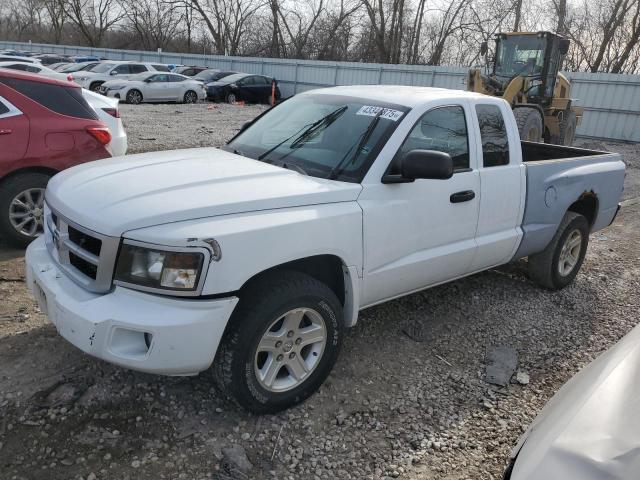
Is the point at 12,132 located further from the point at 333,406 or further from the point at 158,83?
the point at 158,83

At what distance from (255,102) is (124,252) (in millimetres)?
23566

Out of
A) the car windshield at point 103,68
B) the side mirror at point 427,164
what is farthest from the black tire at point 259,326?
the car windshield at point 103,68

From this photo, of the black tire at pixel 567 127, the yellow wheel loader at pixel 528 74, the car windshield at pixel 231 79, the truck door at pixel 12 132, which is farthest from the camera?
the car windshield at pixel 231 79

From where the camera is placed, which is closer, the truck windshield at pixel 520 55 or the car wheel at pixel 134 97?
the truck windshield at pixel 520 55

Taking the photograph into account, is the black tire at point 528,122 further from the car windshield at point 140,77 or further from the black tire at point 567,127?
the car windshield at point 140,77

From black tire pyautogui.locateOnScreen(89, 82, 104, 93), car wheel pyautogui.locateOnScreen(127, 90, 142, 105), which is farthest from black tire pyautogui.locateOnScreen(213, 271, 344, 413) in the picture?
black tire pyautogui.locateOnScreen(89, 82, 104, 93)

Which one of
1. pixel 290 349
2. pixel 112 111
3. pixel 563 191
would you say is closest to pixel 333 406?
pixel 290 349

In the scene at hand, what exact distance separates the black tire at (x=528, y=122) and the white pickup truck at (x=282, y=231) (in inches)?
268

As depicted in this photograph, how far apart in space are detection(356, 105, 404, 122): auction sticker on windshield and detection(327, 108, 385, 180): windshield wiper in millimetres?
34

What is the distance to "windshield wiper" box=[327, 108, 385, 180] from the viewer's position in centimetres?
331

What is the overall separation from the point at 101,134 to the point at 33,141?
623 millimetres

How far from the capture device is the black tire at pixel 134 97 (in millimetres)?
20906

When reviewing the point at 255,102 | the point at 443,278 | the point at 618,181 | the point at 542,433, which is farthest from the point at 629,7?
the point at 542,433

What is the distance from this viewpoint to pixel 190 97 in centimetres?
2266
